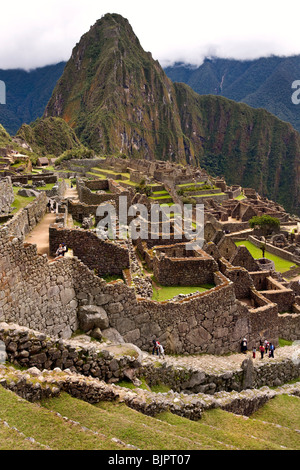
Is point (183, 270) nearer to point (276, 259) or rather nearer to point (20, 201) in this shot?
point (20, 201)

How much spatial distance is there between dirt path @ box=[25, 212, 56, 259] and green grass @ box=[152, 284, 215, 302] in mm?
4200

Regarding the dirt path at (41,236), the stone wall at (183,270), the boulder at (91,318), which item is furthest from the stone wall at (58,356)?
the stone wall at (183,270)

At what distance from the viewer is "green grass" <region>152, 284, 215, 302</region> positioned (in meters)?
14.5

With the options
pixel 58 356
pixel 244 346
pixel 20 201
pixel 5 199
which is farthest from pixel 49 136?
pixel 58 356

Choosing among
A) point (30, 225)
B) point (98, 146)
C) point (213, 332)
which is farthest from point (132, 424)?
point (98, 146)

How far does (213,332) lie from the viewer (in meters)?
14.6

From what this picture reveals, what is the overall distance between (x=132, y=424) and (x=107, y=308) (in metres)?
5.05

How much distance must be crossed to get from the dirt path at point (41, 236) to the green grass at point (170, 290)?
420cm

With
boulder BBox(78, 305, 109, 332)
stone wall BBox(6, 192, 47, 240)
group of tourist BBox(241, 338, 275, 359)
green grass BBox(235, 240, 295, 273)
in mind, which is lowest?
green grass BBox(235, 240, 295, 273)

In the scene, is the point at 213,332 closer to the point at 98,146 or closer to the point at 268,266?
the point at 268,266

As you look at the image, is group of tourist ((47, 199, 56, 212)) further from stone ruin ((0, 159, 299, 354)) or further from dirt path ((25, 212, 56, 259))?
dirt path ((25, 212, 56, 259))

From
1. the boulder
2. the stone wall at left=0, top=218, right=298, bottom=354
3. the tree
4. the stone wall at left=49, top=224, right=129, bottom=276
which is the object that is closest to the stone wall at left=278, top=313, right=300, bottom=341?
the stone wall at left=0, top=218, right=298, bottom=354

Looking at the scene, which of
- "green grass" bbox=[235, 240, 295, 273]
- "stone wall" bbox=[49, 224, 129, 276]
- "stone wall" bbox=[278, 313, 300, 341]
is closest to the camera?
"stone wall" bbox=[49, 224, 129, 276]
